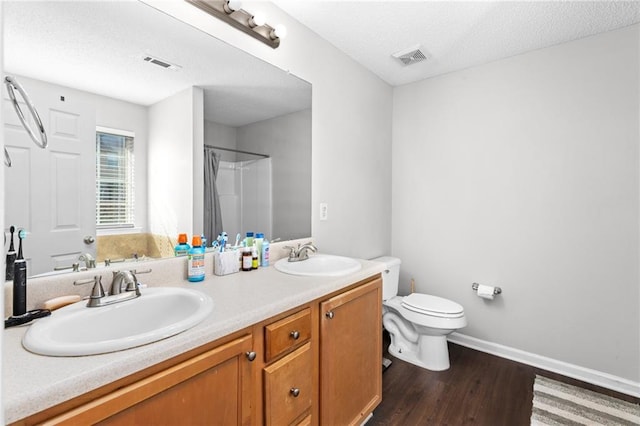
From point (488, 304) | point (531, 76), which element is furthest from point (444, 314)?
point (531, 76)

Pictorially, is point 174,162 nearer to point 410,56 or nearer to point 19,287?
point 19,287

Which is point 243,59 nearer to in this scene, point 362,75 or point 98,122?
point 98,122

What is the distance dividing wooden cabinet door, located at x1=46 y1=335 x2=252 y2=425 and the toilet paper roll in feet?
6.71

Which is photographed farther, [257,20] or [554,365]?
[554,365]

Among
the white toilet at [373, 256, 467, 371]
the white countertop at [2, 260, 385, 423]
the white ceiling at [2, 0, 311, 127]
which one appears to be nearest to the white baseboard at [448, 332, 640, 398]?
the white toilet at [373, 256, 467, 371]

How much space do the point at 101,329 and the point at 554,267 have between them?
2674 mm

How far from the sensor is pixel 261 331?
1.06 m

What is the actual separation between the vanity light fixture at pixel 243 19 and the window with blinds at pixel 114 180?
713mm

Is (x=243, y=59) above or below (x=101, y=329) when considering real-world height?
above

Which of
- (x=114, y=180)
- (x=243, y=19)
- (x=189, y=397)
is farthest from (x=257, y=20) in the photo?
(x=189, y=397)

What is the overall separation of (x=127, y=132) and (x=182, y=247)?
0.53 metres

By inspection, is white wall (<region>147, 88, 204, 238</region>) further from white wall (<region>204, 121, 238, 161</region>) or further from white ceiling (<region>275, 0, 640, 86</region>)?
white ceiling (<region>275, 0, 640, 86</region>)

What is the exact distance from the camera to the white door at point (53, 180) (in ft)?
3.21

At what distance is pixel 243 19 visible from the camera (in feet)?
5.22
